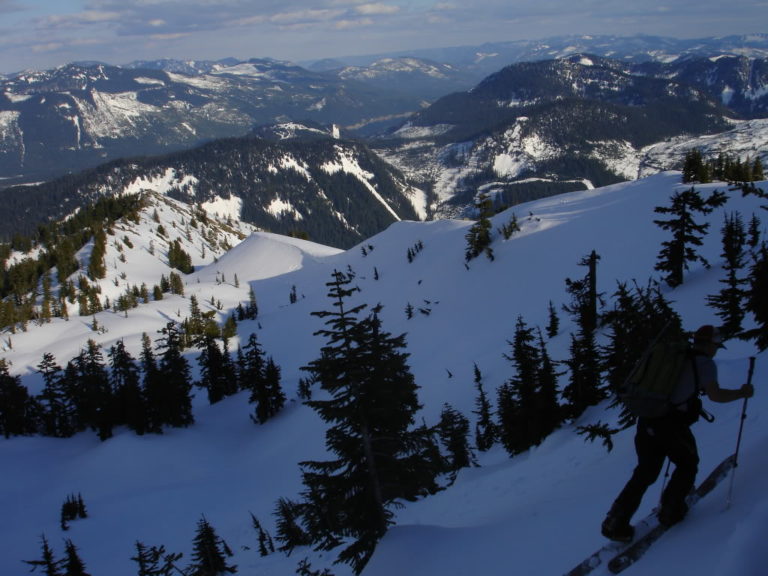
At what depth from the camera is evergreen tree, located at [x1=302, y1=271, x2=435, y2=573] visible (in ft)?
42.8

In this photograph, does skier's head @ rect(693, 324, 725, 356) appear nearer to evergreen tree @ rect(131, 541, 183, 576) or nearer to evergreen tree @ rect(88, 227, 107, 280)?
evergreen tree @ rect(131, 541, 183, 576)

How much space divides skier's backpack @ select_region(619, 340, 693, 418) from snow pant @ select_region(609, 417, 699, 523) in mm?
313

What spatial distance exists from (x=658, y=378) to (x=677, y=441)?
3.38ft

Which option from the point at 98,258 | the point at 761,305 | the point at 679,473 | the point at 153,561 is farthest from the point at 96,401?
the point at 98,258

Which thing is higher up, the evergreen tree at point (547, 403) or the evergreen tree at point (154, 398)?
the evergreen tree at point (547, 403)

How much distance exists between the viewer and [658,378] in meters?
5.66

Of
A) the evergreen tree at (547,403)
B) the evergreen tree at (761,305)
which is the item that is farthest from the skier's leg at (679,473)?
the evergreen tree at (547,403)

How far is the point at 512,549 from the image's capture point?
28.1 feet

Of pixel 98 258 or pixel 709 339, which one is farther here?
pixel 98 258

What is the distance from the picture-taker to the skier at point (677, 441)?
222 inches

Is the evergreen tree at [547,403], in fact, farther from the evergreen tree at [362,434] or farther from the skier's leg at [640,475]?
the skier's leg at [640,475]

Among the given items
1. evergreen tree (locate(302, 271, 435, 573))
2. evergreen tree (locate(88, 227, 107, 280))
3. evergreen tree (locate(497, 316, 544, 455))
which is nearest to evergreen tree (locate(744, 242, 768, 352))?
evergreen tree (locate(497, 316, 544, 455))

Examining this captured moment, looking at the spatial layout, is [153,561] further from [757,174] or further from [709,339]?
[757,174]

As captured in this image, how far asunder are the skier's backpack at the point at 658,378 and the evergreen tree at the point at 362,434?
7899mm
